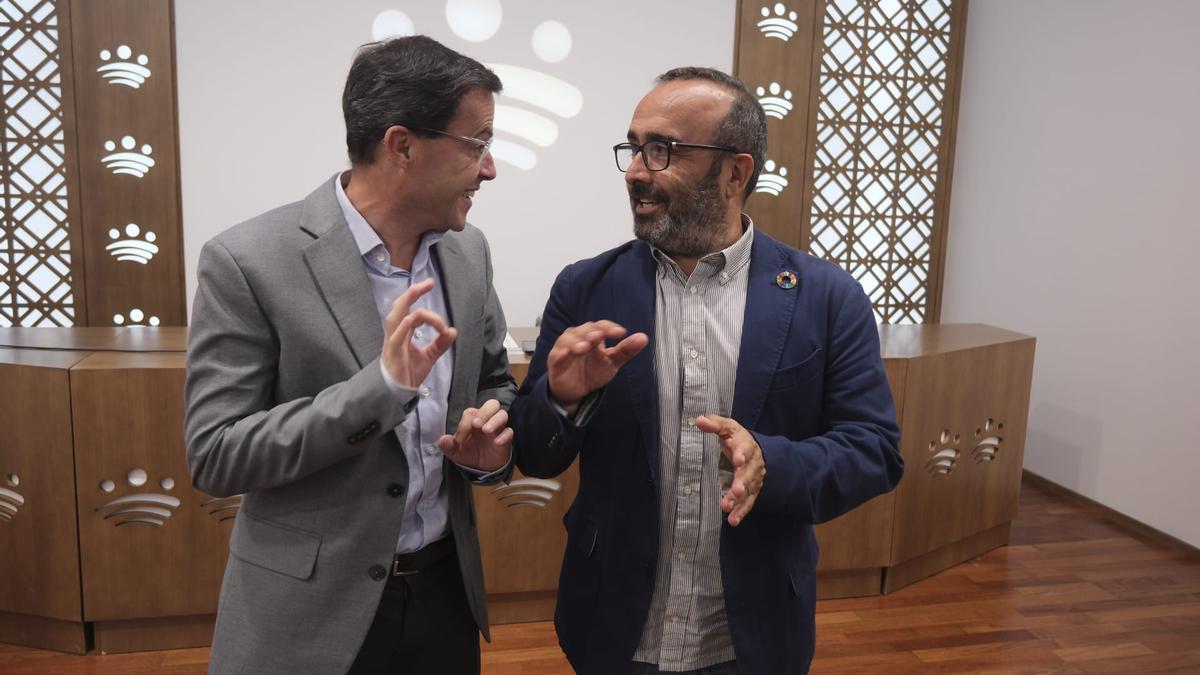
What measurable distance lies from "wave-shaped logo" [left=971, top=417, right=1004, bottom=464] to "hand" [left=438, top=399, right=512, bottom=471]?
9.10 ft

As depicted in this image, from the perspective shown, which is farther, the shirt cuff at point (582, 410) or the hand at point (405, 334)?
the shirt cuff at point (582, 410)

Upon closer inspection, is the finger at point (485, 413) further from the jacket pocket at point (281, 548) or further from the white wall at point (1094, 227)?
the white wall at point (1094, 227)

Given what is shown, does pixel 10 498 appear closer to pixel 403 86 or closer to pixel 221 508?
pixel 221 508

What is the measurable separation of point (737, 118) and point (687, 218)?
0.19 m

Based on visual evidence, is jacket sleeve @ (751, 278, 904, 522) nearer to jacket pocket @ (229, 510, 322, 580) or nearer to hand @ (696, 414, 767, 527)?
hand @ (696, 414, 767, 527)

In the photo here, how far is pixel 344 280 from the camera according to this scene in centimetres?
131

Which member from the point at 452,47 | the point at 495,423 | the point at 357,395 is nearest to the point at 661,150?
the point at 495,423

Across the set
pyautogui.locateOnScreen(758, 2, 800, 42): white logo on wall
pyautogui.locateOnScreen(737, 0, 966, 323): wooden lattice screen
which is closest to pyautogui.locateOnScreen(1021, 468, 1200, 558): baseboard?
pyautogui.locateOnScreen(737, 0, 966, 323): wooden lattice screen

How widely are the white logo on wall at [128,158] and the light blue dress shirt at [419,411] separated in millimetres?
3436

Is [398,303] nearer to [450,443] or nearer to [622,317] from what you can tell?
[450,443]

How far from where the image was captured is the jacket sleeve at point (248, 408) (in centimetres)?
118

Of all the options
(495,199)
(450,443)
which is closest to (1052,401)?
(495,199)

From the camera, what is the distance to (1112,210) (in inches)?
A: 168

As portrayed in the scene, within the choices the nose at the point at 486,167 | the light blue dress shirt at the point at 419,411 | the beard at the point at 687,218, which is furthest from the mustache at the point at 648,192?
the light blue dress shirt at the point at 419,411
